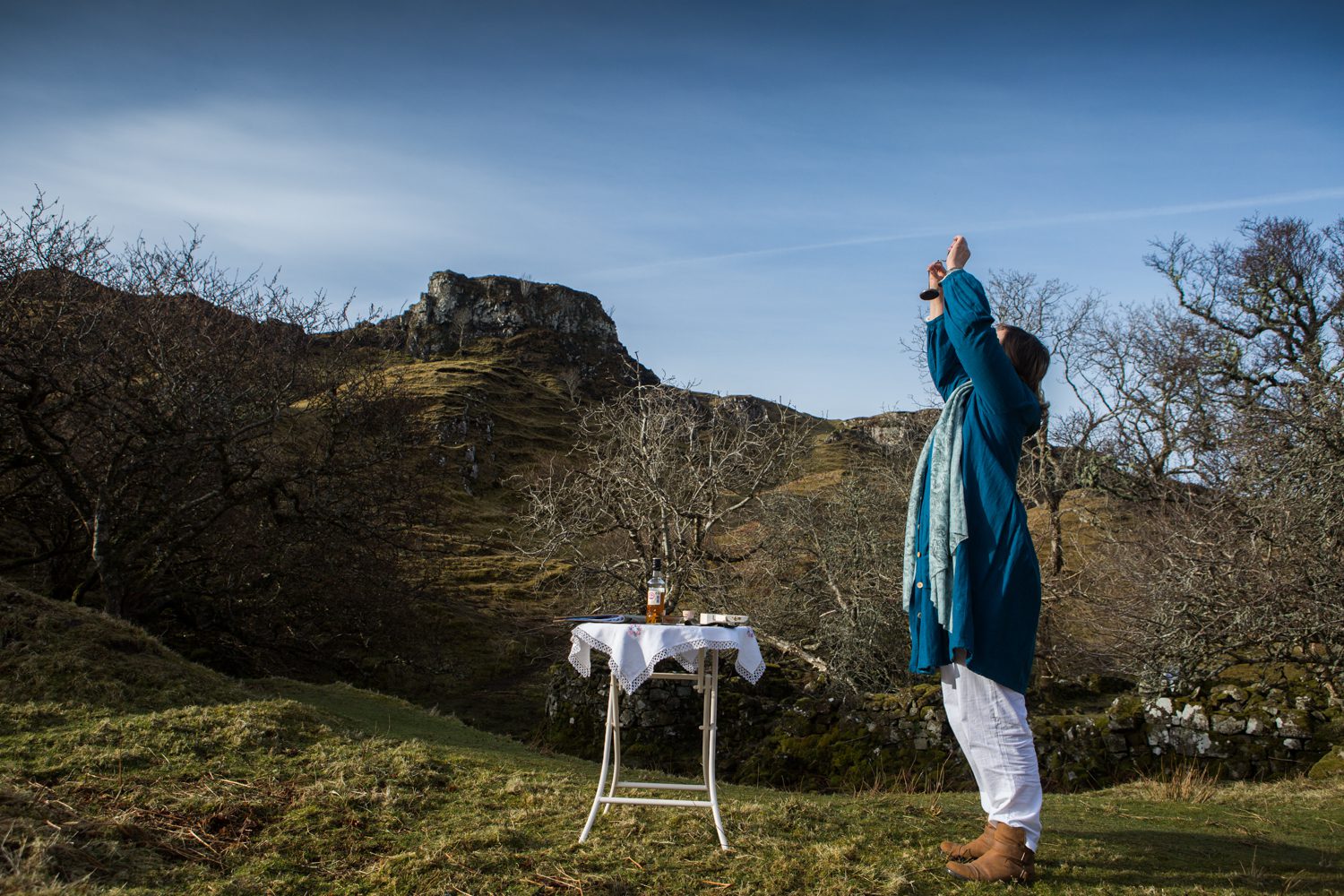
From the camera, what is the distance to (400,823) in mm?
4059

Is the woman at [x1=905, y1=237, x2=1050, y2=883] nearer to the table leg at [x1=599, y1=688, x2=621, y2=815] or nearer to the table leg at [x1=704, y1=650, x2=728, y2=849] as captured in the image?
the table leg at [x1=704, y1=650, x2=728, y2=849]

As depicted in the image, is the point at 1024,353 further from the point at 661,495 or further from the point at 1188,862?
the point at 661,495

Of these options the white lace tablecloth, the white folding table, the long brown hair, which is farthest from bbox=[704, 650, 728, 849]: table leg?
the long brown hair

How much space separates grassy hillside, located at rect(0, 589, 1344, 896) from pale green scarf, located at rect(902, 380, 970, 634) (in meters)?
1.17

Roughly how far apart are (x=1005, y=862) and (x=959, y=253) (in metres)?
2.53

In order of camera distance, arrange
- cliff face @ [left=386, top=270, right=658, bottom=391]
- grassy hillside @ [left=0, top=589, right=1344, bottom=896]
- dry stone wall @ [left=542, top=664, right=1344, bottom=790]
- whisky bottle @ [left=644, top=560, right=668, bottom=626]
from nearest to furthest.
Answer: grassy hillside @ [left=0, top=589, right=1344, bottom=896] → whisky bottle @ [left=644, top=560, right=668, bottom=626] → dry stone wall @ [left=542, top=664, right=1344, bottom=790] → cliff face @ [left=386, top=270, right=658, bottom=391]

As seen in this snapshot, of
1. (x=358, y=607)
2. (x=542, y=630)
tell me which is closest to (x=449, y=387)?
(x=542, y=630)

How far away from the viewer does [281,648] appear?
1302cm

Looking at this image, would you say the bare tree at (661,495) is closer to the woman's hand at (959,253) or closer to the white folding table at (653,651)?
the white folding table at (653,651)

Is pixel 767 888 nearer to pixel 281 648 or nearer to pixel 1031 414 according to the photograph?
pixel 1031 414

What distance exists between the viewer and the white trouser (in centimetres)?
322

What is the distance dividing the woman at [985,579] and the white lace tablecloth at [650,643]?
0.91 meters

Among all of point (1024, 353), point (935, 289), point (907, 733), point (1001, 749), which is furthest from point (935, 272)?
point (907, 733)

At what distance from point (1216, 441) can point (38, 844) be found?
11.4 m
